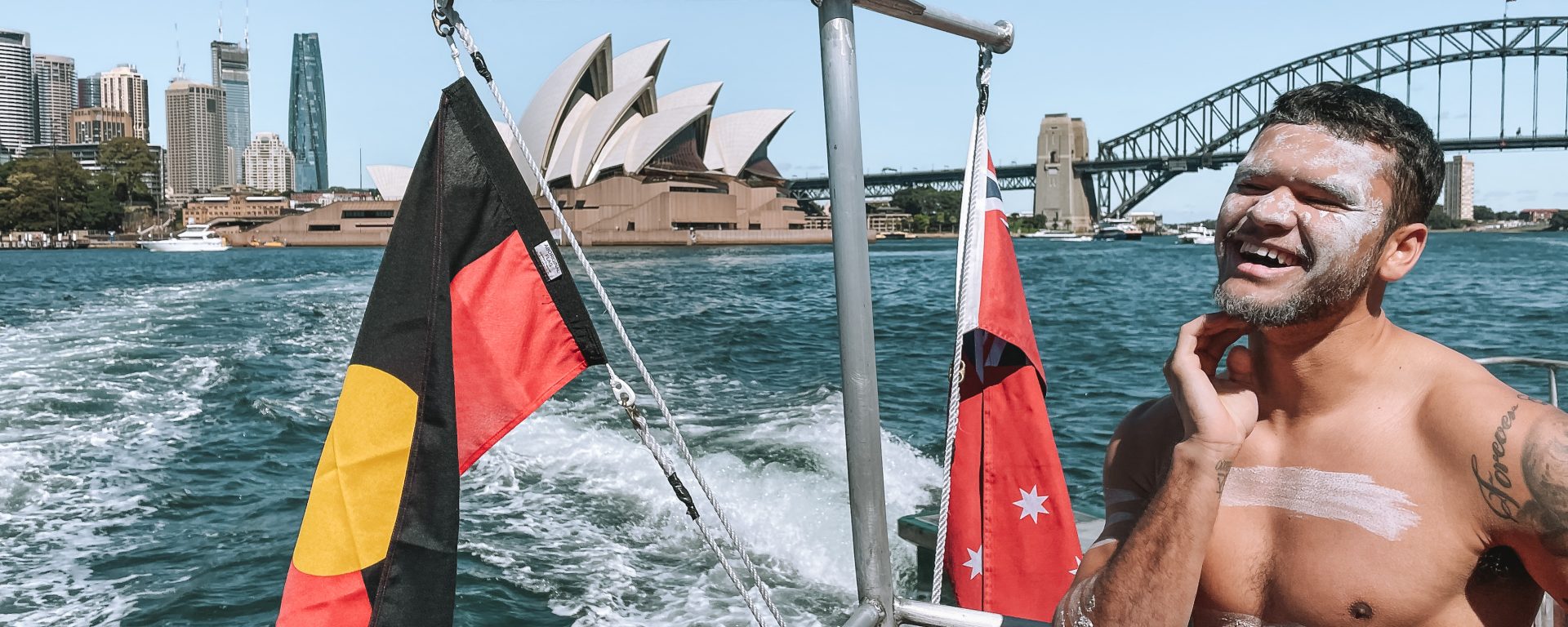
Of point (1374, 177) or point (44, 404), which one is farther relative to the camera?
point (44, 404)

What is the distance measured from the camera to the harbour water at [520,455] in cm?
479

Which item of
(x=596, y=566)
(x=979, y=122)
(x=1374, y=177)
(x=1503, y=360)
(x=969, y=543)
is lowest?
(x=596, y=566)

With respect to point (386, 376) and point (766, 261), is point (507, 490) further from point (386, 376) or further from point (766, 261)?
point (766, 261)

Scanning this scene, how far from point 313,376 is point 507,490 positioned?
5055mm

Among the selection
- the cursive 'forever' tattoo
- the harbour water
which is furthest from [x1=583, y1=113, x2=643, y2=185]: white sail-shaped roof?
the cursive 'forever' tattoo

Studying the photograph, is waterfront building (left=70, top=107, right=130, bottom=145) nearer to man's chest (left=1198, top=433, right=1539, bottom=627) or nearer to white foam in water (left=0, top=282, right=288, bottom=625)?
white foam in water (left=0, top=282, right=288, bottom=625)

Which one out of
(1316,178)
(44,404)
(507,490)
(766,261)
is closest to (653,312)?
(44,404)

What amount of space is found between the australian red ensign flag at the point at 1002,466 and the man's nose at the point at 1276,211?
118cm

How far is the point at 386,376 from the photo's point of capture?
5.67 ft

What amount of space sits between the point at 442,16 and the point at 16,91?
735 feet

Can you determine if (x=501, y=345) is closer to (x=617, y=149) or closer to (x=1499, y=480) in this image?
(x=1499, y=480)

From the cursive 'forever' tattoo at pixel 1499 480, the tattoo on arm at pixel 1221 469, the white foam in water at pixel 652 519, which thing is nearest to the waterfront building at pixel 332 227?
the white foam in water at pixel 652 519

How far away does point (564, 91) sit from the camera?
51.6 meters

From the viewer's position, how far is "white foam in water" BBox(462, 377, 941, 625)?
465 centimetres
